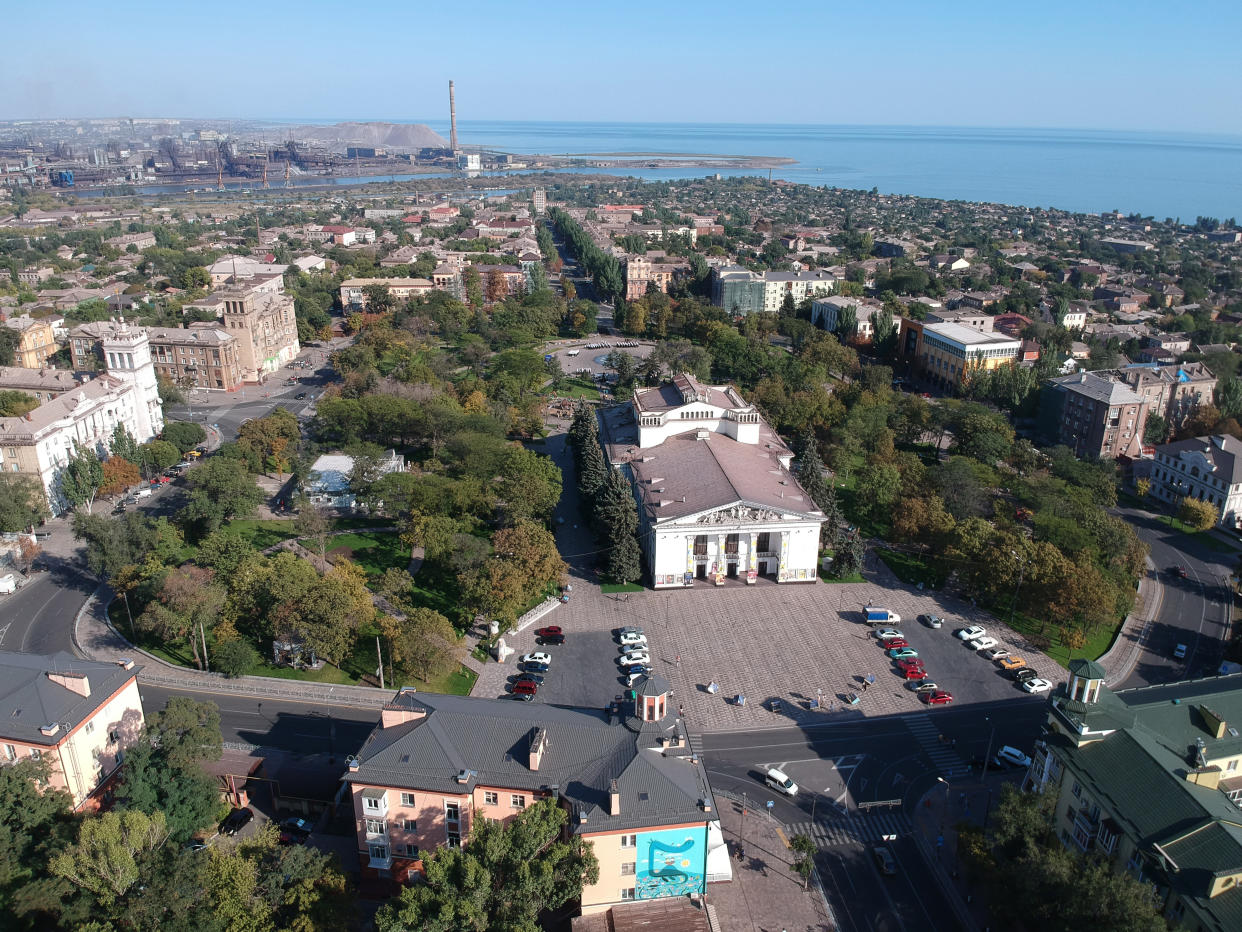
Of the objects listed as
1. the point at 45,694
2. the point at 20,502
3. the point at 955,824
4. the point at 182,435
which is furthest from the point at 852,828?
the point at 182,435

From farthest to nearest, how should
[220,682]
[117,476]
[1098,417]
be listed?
[1098,417] < [117,476] < [220,682]

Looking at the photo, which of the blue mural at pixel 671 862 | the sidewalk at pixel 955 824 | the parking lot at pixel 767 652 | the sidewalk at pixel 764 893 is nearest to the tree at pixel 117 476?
the parking lot at pixel 767 652

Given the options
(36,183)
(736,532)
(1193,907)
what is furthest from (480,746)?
(36,183)

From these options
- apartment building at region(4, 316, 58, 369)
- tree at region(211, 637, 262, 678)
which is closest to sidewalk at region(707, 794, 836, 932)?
tree at region(211, 637, 262, 678)

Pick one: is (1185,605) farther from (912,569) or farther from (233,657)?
(233,657)

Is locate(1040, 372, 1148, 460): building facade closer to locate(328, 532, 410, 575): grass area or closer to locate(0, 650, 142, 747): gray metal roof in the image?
locate(328, 532, 410, 575): grass area

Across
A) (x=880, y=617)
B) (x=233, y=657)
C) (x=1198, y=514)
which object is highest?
(x=1198, y=514)

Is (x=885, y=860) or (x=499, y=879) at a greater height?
(x=499, y=879)
